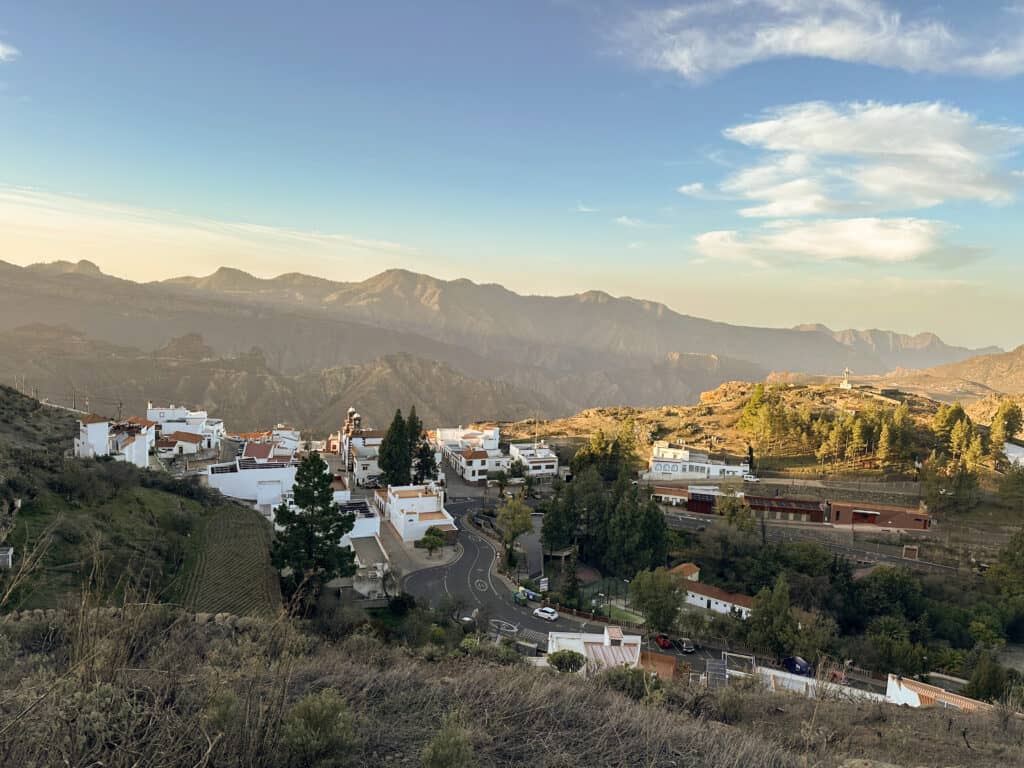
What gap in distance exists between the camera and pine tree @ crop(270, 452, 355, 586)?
14.9m

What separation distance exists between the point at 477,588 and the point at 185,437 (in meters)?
19.6

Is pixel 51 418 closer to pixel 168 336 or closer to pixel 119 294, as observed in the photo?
pixel 168 336

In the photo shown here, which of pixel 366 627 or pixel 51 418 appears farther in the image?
pixel 51 418

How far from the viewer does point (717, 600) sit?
20.0m

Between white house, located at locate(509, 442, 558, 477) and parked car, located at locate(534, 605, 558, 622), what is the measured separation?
51.7 feet

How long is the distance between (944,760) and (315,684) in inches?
263

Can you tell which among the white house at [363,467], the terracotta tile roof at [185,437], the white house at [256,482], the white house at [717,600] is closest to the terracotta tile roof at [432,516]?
the white house at [256,482]

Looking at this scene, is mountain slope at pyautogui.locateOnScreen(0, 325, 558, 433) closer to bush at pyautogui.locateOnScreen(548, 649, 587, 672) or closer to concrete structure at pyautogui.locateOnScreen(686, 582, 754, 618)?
concrete structure at pyautogui.locateOnScreen(686, 582, 754, 618)

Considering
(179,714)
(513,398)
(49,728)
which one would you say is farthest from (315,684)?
(513,398)

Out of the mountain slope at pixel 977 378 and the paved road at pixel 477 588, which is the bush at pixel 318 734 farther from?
the mountain slope at pixel 977 378

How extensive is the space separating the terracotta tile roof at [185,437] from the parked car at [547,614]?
21443 millimetres

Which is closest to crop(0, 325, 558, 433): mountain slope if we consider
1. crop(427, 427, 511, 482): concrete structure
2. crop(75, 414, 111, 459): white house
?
crop(427, 427, 511, 482): concrete structure

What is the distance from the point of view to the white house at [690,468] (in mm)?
32906

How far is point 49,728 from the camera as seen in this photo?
328cm
